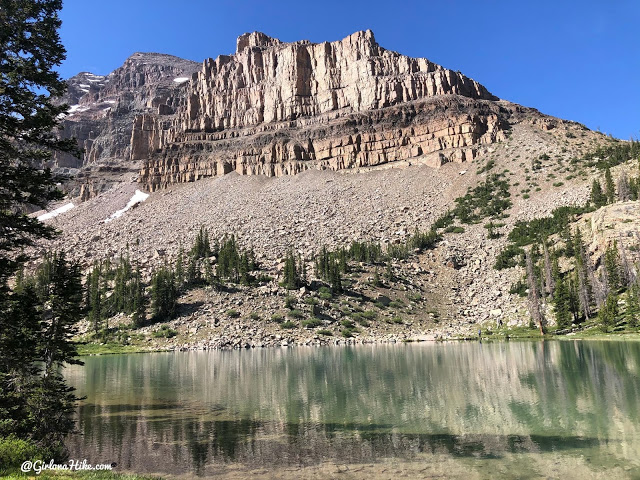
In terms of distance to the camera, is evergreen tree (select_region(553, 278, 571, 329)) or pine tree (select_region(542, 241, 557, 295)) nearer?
evergreen tree (select_region(553, 278, 571, 329))

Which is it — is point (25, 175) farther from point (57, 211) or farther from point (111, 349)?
point (57, 211)

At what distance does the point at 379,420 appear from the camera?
20.0m

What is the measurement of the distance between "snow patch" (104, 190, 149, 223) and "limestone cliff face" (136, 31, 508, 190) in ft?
15.2

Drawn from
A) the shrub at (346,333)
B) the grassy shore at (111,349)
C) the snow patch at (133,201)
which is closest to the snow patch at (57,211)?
the snow patch at (133,201)

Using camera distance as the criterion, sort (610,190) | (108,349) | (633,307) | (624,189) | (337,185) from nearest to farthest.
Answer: (633,307) → (108,349) → (624,189) → (610,190) → (337,185)

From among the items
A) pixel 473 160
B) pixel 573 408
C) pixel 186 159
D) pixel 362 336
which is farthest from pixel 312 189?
pixel 573 408

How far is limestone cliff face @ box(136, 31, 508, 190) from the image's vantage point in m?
134

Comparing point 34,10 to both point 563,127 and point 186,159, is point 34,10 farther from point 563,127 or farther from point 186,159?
point 186,159

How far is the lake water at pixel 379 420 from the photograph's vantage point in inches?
568

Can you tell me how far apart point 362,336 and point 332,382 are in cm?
3511

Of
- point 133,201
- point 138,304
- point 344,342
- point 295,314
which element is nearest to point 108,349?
point 138,304

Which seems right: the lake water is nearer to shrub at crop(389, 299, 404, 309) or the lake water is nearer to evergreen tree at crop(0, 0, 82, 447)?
evergreen tree at crop(0, 0, 82, 447)

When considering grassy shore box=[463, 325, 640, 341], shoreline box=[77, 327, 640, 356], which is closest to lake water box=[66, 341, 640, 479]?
grassy shore box=[463, 325, 640, 341]

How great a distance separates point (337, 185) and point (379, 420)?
109831 mm
